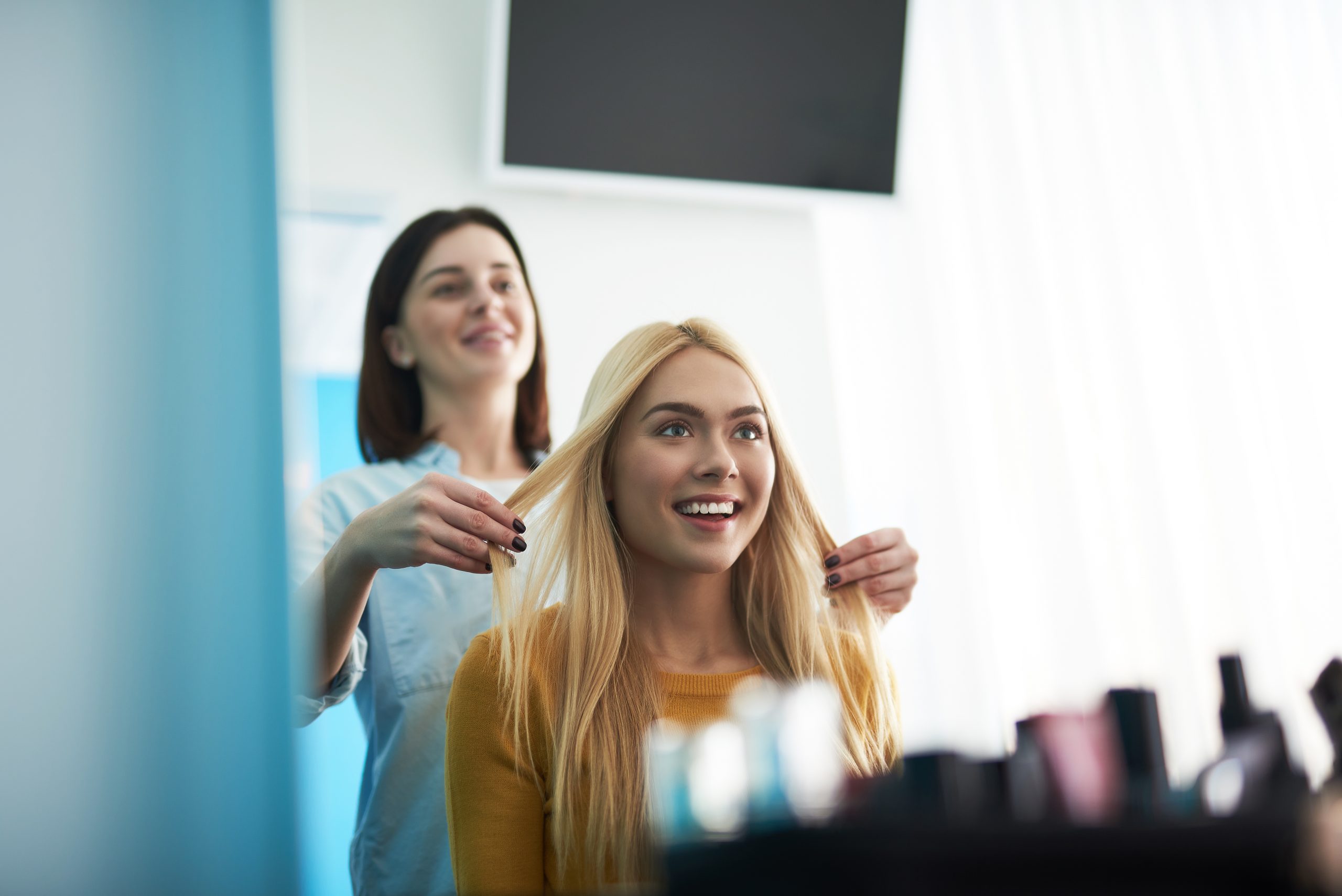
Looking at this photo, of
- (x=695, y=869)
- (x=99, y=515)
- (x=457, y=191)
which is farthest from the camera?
(x=457, y=191)

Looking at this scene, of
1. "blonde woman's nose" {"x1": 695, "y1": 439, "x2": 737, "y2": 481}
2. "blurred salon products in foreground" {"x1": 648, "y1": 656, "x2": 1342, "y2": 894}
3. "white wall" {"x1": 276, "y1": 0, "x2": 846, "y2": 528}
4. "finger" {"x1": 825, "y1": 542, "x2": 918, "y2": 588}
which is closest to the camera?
"blurred salon products in foreground" {"x1": 648, "y1": 656, "x2": 1342, "y2": 894}

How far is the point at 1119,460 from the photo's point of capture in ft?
8.02

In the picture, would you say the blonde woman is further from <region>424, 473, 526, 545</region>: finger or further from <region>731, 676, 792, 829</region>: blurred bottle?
<region>731, 676, 792, 829</region>: blurred bottle

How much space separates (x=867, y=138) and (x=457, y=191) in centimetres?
101

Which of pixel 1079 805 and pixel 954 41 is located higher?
pixel 954 41

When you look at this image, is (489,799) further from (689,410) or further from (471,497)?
(689,410)

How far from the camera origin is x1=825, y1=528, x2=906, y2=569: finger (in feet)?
4.43

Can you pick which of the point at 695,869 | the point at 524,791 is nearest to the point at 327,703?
the point at 524,791

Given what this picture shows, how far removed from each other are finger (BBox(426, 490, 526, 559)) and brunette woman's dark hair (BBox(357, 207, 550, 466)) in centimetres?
53

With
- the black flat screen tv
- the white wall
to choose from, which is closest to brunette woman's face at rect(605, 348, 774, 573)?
the white wall

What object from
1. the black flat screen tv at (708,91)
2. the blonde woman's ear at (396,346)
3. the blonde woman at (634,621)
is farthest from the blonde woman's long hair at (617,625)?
the black flat screen tv at (708,91)

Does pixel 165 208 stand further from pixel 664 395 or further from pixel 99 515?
pixel 664 395

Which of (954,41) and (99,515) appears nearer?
(99,515)

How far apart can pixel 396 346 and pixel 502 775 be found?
785 millimetres
